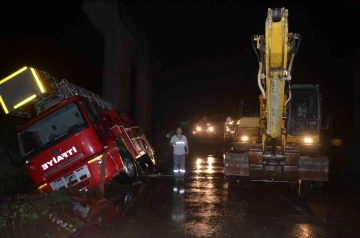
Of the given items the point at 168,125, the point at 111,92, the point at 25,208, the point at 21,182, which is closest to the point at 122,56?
the point at 111,92

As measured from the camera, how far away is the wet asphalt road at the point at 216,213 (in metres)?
7.14

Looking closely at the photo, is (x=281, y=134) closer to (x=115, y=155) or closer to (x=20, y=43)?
(x=115, y=155)

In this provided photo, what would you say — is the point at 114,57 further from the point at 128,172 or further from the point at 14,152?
the point at 14,152

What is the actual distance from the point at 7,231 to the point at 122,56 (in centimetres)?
1787

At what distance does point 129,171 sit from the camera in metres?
12.9

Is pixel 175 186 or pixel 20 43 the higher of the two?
pixel 20 43

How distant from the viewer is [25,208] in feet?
26.0

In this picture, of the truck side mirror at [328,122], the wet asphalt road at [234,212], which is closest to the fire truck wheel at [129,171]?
the wet asphalt road at [234,212]

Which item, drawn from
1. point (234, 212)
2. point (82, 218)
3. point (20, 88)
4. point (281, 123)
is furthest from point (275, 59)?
Answer: point (20, 88)

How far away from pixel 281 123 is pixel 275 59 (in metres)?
2.65

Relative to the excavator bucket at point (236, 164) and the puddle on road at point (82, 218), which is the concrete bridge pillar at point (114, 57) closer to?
the excavator bucket at point (236, 164)

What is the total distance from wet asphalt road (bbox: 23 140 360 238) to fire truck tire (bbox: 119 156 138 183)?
306mm

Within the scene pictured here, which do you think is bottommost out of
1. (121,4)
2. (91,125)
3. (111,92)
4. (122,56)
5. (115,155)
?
(115,155)

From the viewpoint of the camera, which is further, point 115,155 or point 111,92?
point 111,92
